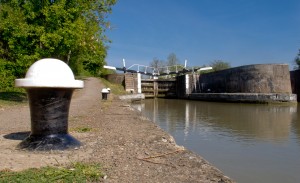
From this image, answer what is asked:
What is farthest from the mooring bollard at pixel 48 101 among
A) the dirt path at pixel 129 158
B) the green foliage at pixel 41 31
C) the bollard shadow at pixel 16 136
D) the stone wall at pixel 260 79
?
the stone wall at pixel 260 79

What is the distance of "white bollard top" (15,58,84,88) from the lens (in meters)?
3.95

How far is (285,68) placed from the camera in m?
20.5

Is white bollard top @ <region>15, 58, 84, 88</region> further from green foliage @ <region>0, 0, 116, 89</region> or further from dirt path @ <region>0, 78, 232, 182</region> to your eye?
green foliage @ <region>0, 0, 116, 89</region>

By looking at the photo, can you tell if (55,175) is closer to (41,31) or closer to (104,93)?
(41,31)

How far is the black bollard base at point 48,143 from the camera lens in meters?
4.04

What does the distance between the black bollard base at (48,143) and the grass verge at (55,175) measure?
914 millimetres

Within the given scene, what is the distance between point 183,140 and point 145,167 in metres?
4.00

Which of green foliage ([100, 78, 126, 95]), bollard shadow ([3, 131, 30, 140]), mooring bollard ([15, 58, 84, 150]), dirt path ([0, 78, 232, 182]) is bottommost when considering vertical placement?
dirt path ([0, 78, 232, 182])

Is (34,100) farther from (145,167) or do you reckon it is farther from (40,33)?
(40,33)

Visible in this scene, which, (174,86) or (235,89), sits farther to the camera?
(174,86)

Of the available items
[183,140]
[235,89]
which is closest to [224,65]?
[235,89]

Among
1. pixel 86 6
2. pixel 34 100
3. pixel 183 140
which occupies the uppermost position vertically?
pixel 86 6

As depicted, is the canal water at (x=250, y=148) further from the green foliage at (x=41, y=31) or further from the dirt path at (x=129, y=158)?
the green foliage at (x=41, y=31)

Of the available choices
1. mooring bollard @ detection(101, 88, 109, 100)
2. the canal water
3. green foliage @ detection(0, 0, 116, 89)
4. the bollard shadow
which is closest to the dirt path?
the bollard shadow
